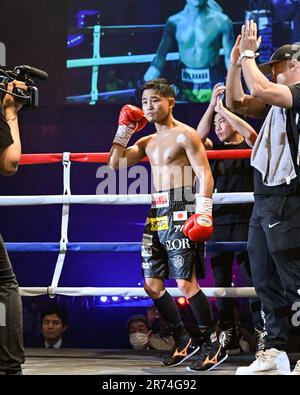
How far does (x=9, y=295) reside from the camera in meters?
1.94

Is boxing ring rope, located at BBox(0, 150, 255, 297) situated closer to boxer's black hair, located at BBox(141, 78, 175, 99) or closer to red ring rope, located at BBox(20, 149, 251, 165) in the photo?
red ring rope, located at BBox(20, 149, 251, 165)

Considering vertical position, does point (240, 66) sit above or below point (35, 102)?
above

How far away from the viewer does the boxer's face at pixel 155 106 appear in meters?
2.86

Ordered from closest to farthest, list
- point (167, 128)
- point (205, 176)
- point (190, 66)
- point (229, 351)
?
point (205, 176) < point (167, 128) < point (229, 351) < point (190, 66)

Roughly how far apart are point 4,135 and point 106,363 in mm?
1191

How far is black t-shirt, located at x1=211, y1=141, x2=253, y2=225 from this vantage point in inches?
125

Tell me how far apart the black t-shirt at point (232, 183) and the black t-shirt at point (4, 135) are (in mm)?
1456

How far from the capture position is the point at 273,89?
86.3 inches

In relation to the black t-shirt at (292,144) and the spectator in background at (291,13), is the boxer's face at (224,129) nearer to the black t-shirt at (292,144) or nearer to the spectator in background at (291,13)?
the black t-shirt at (292,144)

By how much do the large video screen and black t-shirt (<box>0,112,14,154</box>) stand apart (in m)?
2.88
